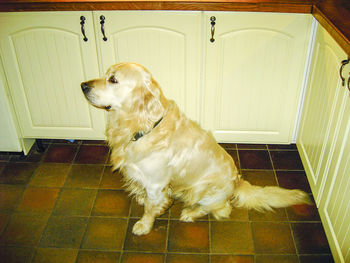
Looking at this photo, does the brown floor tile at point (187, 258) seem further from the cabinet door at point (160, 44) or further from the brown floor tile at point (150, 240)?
the cabinet door at point (160, 44)

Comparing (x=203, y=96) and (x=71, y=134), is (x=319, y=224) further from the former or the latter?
(x=71, y=134)

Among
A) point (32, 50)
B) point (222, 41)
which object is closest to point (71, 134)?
point (32, 50)

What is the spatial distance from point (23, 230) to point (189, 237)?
0.98 metres

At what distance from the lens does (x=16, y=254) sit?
197 centimetres

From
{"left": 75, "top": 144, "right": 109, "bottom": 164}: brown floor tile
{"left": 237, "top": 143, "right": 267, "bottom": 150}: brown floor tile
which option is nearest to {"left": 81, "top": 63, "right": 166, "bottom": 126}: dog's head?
{"left": 75, "top": 144, "right": 109, "bottom": 164}: brown floor tile

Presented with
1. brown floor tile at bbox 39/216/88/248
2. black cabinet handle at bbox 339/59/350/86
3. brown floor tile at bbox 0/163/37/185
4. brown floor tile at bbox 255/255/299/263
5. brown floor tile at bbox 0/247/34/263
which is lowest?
brown floor tile at bbox 255/255/299/263

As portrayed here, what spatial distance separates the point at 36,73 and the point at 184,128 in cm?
113

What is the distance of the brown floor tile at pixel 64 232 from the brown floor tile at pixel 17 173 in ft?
1.51

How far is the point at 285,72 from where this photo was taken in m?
2.29

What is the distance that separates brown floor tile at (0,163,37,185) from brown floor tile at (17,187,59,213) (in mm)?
119

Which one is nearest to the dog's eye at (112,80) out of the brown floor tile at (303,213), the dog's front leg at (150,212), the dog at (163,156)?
the dog at (163,156)

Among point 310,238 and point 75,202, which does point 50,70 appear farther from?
point 310,238

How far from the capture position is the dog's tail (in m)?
2.14

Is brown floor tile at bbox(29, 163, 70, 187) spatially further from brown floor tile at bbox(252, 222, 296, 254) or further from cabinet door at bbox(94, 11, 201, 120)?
brown floor tile at bbox(252, 222, 296, 254)
